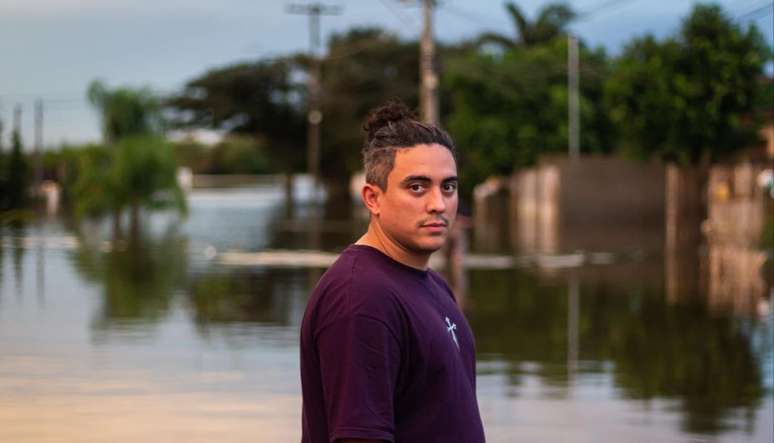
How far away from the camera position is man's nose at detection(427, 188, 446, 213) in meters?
3.59

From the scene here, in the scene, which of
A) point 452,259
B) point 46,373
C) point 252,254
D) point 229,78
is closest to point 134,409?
point 46,373

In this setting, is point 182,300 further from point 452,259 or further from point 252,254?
point 252,254

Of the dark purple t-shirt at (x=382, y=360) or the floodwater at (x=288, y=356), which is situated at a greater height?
the dark purple t-shirt at (x=382, y=360)

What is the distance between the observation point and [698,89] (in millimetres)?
41094

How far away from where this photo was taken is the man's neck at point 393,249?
366 centimetres

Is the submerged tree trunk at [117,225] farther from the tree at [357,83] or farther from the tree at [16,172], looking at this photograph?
the tree at [357,83]

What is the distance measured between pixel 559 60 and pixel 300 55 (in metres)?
25.1

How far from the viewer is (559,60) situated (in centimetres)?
6425

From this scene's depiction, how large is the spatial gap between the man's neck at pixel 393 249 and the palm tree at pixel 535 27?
237ft

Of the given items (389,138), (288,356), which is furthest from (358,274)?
(288,356)

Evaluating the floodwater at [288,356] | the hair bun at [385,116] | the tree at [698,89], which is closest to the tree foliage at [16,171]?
the tree at [698,89]

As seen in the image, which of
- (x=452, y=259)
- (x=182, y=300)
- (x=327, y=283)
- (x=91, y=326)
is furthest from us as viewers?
(x=452, y=259)

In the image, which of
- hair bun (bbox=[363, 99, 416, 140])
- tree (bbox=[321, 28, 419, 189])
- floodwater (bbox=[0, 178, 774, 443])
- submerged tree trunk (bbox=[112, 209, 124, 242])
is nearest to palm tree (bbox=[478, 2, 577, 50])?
tree (bbox=[321, 28, 419, 189])

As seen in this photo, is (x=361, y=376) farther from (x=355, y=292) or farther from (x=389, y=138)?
(x=389, y=138)
